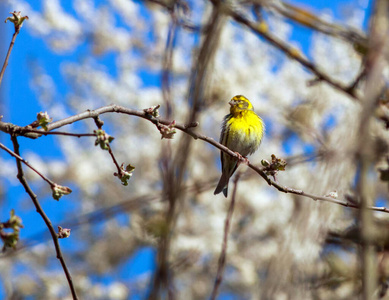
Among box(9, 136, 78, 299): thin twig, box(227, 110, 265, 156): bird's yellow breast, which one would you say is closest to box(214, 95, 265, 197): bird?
box(227, 110, 265, 156): bird's yellow breast

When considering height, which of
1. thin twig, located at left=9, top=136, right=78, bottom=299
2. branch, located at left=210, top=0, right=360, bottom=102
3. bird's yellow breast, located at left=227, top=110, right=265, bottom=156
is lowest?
thin twig, located at left=9, top=136, right=78, bottom=299

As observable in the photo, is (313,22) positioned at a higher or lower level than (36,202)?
higher

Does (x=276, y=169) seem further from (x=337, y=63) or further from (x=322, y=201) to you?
(x=337, y=63)

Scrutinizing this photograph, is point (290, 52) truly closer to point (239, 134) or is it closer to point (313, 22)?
point (313, 22)

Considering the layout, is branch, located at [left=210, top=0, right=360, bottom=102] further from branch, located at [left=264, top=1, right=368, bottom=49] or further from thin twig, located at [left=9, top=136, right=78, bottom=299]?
thin twig, located at [left=9, top=136, right=78, bottom=299]

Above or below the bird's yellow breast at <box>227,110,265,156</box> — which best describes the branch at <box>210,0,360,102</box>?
below

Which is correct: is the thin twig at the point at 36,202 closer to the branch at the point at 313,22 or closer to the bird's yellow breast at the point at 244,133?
the branch at the point at 313,22

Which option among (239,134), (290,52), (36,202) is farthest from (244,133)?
(36,202)

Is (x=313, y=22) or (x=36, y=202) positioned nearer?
(x=36, y=202)

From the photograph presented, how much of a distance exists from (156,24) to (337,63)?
372 centimetres

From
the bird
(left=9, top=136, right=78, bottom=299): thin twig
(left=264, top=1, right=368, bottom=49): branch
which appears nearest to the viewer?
(left=9, top=136, right=78, bottom=299): thin twig

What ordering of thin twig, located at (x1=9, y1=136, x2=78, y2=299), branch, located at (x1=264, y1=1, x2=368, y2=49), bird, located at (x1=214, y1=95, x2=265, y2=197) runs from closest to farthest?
thin twig, located at (x1=9, y1=136, x2=78, y2=299) → branch, located at (x1=264, y1=1, x2=368, y2=49) → bird, located at (x1=214, y1=95, x2=265, y2=197)

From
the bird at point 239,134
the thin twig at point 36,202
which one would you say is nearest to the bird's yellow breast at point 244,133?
the bird at point 239,134

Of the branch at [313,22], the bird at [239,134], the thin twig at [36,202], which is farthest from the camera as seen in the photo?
the bird at [239,134]
